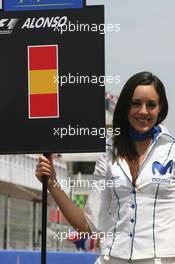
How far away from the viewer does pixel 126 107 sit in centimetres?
378

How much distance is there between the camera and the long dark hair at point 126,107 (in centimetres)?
375

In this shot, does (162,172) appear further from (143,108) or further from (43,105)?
(43,105)

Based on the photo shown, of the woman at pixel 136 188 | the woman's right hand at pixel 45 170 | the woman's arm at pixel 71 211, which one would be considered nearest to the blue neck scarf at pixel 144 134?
the woman at pixel 136 188

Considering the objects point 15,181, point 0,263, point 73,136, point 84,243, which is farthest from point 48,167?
point 15,181

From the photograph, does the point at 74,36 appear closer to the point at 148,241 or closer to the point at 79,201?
the point at 148,241

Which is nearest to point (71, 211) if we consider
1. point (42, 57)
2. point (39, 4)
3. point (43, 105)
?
point (43, 105)

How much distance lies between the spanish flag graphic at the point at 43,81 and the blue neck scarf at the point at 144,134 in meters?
0.70

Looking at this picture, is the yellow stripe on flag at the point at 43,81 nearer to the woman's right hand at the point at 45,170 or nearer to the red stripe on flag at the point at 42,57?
the red stripe on flag at the point at 42,57

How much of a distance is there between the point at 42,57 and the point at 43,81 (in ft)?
0.39

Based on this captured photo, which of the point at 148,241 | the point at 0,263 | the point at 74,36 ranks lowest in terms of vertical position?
the point at 0,263

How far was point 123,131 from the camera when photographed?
3.82m

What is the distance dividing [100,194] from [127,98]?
408 millimetres

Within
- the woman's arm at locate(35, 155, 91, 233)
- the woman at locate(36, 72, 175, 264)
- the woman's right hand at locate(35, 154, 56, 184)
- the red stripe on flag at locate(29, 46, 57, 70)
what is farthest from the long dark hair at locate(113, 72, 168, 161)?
the red stripe on flag at locate(29, 46, 57, 70)

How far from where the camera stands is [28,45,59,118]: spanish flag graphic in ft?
14.5
